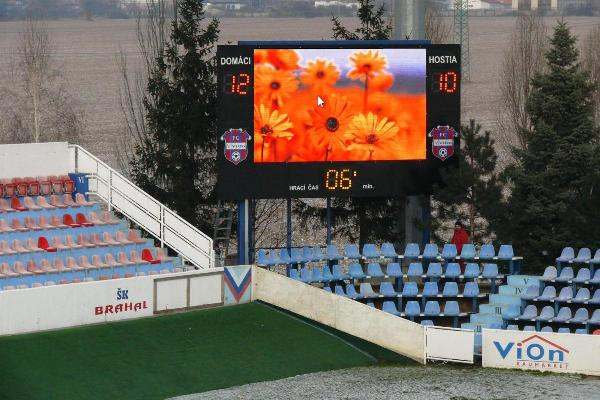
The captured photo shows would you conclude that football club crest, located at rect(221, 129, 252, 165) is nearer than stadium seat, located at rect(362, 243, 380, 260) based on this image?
Yes

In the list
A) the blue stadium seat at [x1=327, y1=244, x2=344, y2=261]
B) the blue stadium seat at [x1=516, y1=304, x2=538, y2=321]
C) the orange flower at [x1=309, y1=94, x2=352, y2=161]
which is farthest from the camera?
the blue stadium seat at [x1=327, y1=244, x2=344, y2=261]

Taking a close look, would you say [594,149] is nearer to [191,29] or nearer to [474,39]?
[191,29]

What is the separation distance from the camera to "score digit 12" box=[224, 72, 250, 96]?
3049 cm

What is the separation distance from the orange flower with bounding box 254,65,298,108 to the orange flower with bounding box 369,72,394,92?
72.2 inches

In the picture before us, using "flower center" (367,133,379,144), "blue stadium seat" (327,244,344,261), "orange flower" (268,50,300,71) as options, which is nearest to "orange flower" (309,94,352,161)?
"flower center" (367,133,379,144)

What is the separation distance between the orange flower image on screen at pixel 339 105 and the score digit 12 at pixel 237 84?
0.25 m

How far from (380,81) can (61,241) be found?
813 cm

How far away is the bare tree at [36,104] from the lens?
202 feet

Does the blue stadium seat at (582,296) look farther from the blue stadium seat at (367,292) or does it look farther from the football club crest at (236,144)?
the football club crest at (236,144)

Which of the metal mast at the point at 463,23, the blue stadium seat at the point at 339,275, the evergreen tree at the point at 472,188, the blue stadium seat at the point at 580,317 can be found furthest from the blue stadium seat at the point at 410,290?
the metal mast at the point at 463,23

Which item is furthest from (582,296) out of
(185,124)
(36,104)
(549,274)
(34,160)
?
(36,104)

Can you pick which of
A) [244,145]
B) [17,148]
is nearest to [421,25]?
[244,145]

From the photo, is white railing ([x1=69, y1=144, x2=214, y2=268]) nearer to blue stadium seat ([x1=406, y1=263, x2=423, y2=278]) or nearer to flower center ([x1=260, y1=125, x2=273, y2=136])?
flower center ([x1=260, y1=125, x2=273, y2=136])

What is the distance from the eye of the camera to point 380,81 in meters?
31.6
